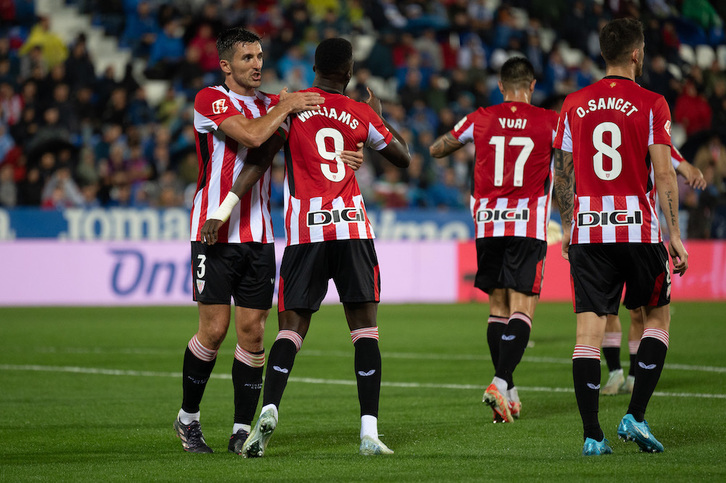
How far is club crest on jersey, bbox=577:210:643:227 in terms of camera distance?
534 centimetres

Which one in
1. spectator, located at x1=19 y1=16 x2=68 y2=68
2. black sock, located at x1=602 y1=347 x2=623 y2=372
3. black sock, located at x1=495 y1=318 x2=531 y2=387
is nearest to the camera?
black sock, located at x1=495 y1=318 x2=531 y2=387

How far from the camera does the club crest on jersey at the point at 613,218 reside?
5.34 metres

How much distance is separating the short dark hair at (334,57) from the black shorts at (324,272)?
2.92 feet

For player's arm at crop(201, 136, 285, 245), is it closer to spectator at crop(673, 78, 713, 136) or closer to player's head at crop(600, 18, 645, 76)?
player's head at crop(600, 18, 645, 76)

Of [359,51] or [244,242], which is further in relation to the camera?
[359,51]

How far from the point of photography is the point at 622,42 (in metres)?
5.39

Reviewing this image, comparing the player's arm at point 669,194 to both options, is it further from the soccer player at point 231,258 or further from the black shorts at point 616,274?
the soccer player at point 231,258

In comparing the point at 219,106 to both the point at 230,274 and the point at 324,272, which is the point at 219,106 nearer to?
the point at 230,274

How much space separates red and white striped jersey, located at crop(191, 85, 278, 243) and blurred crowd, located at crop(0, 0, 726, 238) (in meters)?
A: 12.4

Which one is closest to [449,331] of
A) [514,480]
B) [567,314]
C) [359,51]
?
[567,314]

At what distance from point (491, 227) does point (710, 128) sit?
15.3 meters

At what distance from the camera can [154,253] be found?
1675 centimetres

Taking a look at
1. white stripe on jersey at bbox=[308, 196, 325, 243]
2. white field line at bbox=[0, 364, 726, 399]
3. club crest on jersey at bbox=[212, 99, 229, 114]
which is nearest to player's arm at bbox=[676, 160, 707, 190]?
white field line at bbox=[0, 364, 726, 399]

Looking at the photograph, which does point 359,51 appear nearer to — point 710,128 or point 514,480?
point 710,128
